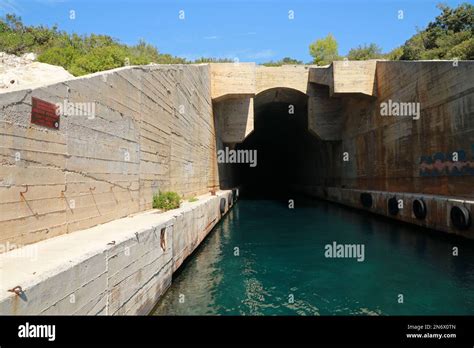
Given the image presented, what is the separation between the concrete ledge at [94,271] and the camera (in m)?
3.49

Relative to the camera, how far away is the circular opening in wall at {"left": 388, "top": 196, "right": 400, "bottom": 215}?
17.1 metres

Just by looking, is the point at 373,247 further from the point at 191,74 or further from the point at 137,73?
the point at 191,74

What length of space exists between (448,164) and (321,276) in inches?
359

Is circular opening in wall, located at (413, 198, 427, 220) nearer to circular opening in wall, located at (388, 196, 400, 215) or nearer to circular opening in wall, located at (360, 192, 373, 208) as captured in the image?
circular opening in wall, located at (388, 196, 400, 215)

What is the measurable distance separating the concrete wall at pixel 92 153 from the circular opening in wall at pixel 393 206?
10860 mm

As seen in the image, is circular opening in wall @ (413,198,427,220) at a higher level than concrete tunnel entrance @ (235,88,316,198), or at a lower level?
lower

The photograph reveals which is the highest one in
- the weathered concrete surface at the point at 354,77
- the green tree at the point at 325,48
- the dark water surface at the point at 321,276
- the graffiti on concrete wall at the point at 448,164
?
the green tree at the point at 325,48

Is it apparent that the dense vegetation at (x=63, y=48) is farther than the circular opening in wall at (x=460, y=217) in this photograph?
Yes

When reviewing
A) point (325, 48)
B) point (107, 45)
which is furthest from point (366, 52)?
point (107, 45)

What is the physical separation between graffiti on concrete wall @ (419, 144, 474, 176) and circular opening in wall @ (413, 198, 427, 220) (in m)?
1.67

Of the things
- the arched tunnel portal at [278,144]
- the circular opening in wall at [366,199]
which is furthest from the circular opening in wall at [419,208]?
the arched tunnel portal at [278,144]

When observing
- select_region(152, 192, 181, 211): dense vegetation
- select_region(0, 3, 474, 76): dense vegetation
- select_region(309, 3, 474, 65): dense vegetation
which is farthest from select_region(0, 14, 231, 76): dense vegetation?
select_region(309, 3, 474, 65): dense vegetation

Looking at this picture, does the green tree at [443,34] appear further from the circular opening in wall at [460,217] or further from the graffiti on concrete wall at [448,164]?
the circular opening in wall at [460,217]
